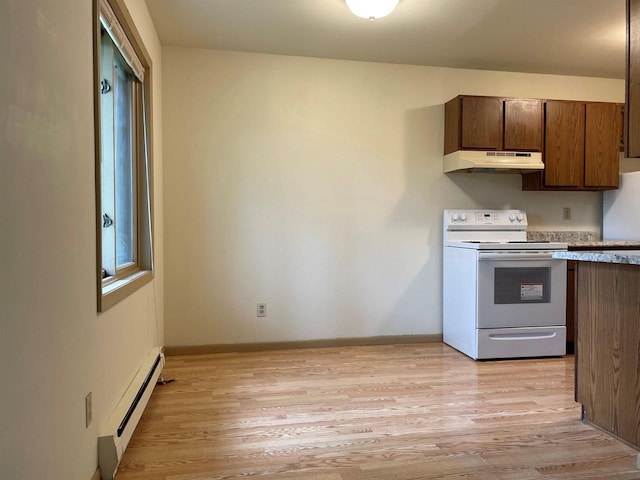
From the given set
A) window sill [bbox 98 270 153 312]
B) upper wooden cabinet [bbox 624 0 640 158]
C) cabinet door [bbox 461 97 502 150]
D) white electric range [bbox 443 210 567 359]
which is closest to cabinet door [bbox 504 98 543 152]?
cabinet door [bbox 461 97 502 150]

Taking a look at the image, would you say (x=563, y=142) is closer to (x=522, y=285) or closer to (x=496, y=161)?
(x=496, y=161)

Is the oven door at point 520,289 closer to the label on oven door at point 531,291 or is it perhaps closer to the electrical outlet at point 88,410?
the label on oven door at point 531,291

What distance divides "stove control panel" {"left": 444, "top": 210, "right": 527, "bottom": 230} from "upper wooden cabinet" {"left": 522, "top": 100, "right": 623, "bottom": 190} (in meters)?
0.33

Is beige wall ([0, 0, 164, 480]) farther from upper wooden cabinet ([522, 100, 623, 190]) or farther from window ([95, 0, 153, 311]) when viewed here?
upper wooden cabinet ([522, 100, 623, 190])

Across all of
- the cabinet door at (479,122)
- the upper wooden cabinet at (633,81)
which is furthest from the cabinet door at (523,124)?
the upper wooden cabinet at (633,81)

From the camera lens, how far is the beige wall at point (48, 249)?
3.48 feet

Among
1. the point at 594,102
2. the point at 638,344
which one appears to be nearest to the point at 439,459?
the point at 638,344

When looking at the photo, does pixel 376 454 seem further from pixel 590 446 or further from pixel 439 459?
pixel 590 446

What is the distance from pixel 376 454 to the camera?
6.38 feet

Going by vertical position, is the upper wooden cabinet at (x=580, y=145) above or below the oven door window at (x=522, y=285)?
above

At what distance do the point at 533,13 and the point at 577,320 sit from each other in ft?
6.32

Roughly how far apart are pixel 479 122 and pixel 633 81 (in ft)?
5.39

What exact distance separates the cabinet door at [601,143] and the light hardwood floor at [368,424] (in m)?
1.58

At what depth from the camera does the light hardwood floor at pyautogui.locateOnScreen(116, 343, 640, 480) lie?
184cm
